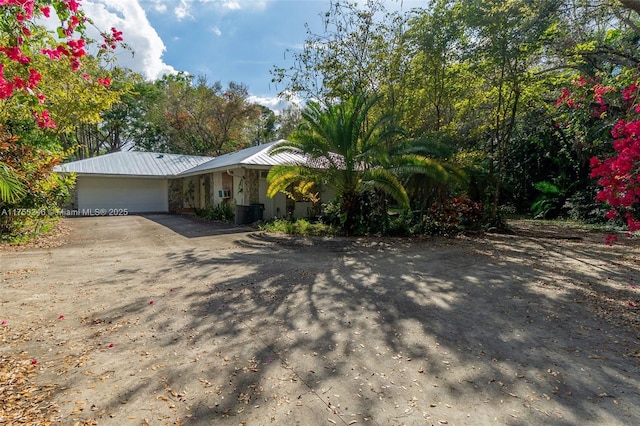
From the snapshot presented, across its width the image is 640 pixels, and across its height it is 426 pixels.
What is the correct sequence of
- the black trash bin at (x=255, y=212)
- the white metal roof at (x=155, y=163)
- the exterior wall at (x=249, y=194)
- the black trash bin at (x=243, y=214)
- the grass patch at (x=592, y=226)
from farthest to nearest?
the white metal roof at (x=155, y=163) < the exterior wall at (x=249, y=194) < the black trash bin at (x=255, y=212) < the black trash bin at (x=243, y=214) < the grass patch at (x=592, y=226)

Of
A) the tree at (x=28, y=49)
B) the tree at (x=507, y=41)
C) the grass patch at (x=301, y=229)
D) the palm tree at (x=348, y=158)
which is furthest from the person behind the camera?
the grass patch at (x=301, y=229)

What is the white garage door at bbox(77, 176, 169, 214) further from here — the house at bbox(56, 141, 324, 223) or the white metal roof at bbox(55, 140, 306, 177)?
the white metal roof at bbox(55, 140, 306, 177)

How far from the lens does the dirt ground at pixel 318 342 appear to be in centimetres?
254

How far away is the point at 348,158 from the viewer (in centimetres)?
1019

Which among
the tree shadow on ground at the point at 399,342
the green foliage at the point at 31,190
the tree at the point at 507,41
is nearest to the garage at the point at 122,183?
the green foliage at the point at 31,190

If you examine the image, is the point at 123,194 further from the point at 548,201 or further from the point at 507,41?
the point at 548,201

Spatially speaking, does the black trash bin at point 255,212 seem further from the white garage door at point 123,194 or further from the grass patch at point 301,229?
the white garage door at point 123,194

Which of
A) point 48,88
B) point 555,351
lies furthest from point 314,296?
point 48,88

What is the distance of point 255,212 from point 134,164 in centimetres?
1161

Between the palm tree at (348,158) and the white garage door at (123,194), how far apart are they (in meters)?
13.5

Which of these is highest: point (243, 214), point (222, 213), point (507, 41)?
point (507, 41)

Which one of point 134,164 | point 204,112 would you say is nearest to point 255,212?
point 134,164

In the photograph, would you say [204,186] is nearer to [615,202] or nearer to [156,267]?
[156,267]

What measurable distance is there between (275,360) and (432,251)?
21.0 ft
